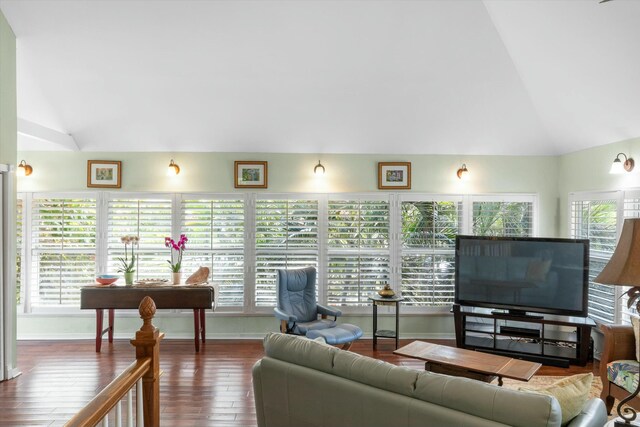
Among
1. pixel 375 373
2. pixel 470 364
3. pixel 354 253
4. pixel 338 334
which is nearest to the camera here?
pixel 375 373

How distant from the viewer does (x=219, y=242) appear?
5.57 m

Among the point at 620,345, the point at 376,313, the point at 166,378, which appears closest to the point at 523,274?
the point at 620,345

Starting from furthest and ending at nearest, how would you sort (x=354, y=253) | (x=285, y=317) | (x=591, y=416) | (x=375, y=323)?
(x=354, y=253), (x=375, y=323), (x=285, y=317), (x=591, y=416)

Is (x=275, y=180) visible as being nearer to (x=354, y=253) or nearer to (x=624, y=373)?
(x=354, y=253)

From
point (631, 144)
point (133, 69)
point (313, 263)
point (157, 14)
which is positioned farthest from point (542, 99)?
point (133, 69)

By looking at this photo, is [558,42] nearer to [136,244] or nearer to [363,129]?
[363,129]

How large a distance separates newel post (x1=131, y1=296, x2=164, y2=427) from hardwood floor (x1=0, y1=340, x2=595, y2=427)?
123 centimetres

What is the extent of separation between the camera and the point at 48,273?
18.0 feet

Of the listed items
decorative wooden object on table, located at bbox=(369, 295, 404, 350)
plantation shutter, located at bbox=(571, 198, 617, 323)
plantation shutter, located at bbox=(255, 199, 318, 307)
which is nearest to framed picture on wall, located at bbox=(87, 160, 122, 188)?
plantation shutter, located at bbox=(255, 199, 318, 307)

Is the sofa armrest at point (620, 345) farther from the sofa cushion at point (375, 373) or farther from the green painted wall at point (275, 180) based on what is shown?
the sofa cushion at point (375, 373)

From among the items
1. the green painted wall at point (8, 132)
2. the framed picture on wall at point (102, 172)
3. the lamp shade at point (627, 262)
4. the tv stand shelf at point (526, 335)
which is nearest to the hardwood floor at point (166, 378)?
the tv stand shelf at point (526, 335)

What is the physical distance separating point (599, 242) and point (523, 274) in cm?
81

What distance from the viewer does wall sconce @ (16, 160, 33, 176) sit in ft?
17.7

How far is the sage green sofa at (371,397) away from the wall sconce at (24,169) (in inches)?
170
